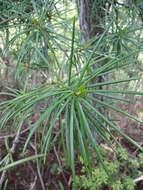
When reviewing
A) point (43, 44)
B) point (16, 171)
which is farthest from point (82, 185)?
point (43, 44)

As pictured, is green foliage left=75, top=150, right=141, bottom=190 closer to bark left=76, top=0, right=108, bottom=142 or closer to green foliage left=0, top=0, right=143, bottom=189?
green foliage left=0, top=0, right=143, bottom=189

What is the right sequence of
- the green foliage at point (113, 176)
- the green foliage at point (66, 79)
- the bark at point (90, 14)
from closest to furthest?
the green foliage at point (66, 79), the bark at point (90, 14), the green foliage at point (113, 176)

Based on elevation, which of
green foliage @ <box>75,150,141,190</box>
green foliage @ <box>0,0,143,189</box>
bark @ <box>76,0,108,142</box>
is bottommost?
green foliage @ <box>75,150,141,190</box>

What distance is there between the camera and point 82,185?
121 centimetres

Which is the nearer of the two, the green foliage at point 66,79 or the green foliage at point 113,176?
the green foliage at point 66,79

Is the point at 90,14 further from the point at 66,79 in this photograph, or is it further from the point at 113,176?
the point at 113,176

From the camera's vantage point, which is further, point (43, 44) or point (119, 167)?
point (119, 167)

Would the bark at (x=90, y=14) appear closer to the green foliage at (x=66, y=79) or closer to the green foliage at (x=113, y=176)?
the green foliage at (x=66, y=79)

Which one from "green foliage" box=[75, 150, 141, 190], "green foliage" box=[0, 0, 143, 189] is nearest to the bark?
"green foliage" box=[0, 0, 143, 189]

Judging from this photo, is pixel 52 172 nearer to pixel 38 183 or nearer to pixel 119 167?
pixel 38 183

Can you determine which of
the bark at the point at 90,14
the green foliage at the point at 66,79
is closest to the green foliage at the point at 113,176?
the green foliage at the point at 66,79

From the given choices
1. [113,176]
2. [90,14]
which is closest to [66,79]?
[90,14]

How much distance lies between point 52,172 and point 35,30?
1.15 meters

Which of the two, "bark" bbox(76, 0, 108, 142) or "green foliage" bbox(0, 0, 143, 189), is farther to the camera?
"bark" bbox(76, 0, 108, 142)
